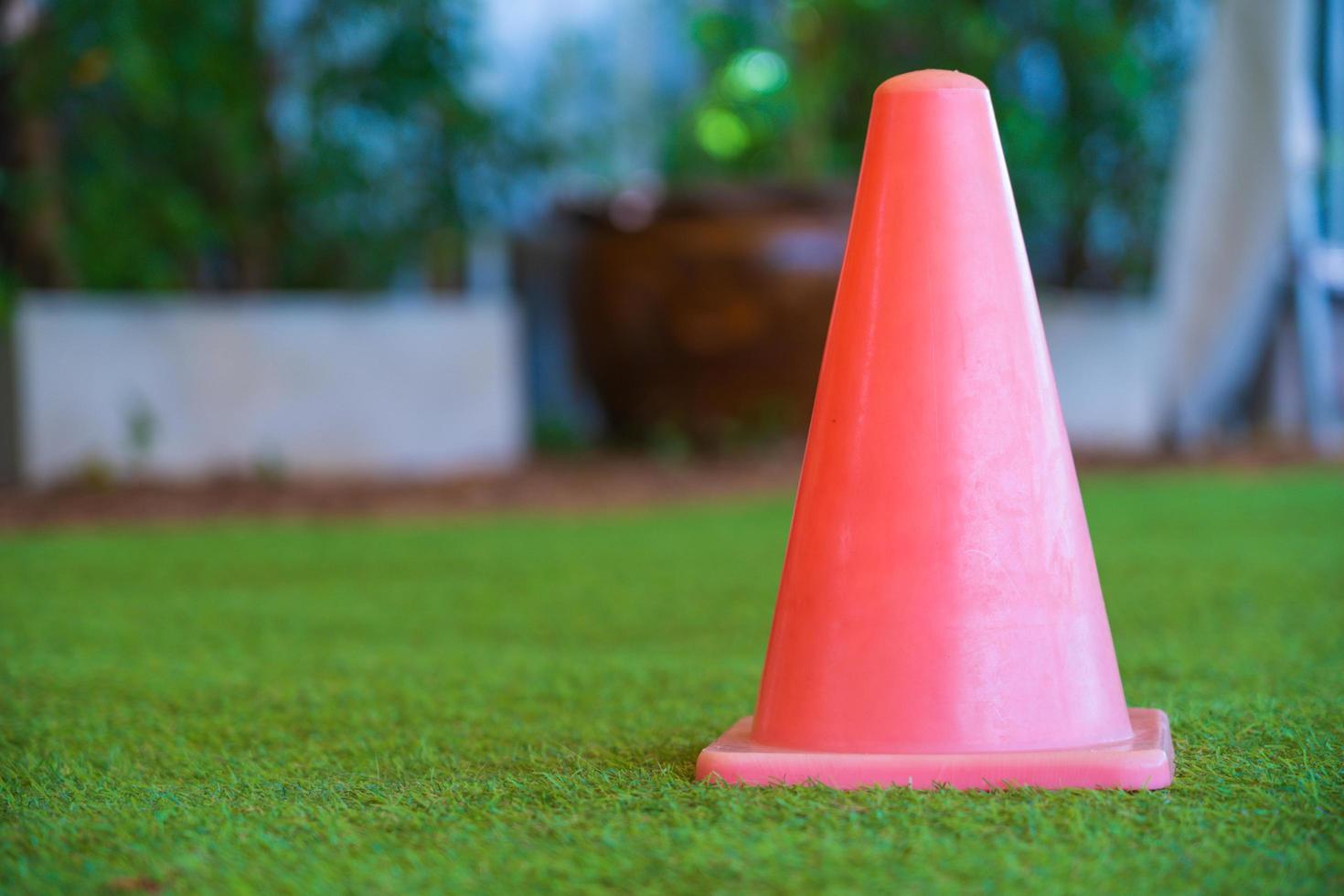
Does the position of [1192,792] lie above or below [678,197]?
below

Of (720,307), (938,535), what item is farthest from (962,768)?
(720,307)

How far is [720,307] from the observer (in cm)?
526

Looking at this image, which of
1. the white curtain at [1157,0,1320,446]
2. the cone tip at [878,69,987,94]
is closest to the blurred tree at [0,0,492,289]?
the white curtain at [1157,0,1320,446]

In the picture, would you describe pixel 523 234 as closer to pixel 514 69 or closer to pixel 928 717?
pixel 514 69

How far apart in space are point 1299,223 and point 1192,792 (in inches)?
173

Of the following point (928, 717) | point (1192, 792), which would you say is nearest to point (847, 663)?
point (928, 717)

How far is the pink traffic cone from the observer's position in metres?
1.02

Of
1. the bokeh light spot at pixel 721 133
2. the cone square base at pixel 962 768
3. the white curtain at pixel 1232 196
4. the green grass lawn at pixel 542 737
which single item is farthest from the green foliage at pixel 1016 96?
the cone square base at pixel 962 768

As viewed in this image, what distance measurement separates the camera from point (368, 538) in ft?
11.0

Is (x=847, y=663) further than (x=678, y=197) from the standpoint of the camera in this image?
No

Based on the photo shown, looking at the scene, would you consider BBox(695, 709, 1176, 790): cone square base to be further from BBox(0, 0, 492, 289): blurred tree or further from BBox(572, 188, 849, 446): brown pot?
BBox(572, 188, 849, 446): brown pot

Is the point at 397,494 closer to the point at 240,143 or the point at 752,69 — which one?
the point at 240,143

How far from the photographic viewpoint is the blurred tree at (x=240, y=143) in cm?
390

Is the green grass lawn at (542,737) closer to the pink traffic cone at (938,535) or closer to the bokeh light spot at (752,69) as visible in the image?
the pink traffic cone at (938,535)
